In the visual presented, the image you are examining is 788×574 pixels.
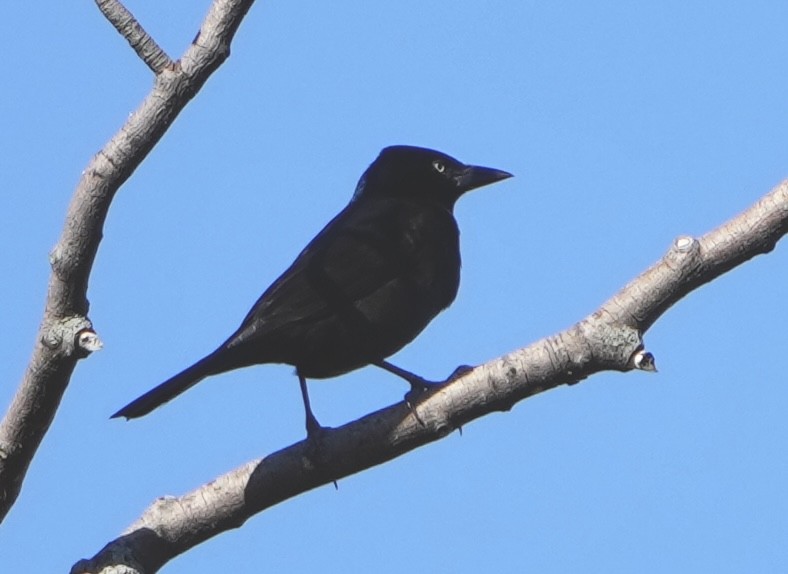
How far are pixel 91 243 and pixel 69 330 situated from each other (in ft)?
0.70

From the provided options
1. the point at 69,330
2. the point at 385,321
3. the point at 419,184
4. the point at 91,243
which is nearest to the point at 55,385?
the point at 69,330

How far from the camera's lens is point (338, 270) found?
224 inches

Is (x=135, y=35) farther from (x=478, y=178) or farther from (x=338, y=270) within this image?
(x=478, y=178)

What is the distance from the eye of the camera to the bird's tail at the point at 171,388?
180 inches

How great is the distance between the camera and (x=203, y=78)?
2971mm

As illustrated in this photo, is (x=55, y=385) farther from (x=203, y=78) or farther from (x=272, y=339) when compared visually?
(x=272, y=339)

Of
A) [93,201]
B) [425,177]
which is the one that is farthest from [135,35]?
[425,177]

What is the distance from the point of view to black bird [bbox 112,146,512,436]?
5098mm

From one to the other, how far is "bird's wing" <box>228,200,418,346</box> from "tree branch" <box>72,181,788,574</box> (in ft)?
4.83

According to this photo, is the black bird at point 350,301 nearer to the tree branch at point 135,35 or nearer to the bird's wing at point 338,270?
the bird's wing at point 338,270

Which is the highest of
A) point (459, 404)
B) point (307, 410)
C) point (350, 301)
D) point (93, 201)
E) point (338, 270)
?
point (338, 270)

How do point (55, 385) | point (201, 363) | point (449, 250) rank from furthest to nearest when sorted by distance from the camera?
point (449, 250)
point (201, 363)
point (55, 385)

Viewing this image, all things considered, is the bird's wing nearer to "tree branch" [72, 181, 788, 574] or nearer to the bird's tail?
the bird's tail

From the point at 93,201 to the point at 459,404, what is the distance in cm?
110
